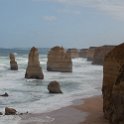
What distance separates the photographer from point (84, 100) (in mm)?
32719

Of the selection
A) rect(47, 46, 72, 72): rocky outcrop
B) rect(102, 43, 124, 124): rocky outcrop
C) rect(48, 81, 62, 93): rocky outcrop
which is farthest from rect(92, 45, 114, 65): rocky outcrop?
rect(102, 43, 124, 124): rocky outcrop

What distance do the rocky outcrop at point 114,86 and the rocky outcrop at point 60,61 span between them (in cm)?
4250

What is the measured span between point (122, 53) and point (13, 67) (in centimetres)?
5042

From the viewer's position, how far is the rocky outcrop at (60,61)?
66250 mm

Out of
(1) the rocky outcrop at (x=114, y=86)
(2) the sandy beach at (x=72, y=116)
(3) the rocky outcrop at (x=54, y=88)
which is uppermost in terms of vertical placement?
(1) the rocky outcrop at (x=114, y=86)

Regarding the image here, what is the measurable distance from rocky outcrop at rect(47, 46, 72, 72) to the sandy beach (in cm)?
3616

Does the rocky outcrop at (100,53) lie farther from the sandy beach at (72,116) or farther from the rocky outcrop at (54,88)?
the sandy beach at (72,116)

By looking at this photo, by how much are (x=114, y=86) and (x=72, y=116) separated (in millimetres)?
5649

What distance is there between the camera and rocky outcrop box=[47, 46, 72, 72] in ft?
217

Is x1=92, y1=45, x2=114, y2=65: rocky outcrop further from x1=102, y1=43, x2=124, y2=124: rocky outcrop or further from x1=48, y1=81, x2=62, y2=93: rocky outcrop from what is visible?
x1=102, y1=43, x2=124, y2=124: rocky outcrop

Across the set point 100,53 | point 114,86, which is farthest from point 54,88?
point 100,53

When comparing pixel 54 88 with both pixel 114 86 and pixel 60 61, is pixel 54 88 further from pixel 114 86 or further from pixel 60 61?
pixel 60 61

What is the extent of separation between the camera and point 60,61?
6644 cm

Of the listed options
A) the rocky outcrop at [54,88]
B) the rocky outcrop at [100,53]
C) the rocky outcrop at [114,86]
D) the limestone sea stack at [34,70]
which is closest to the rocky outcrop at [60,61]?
the limestone sea stack at [34,70]
